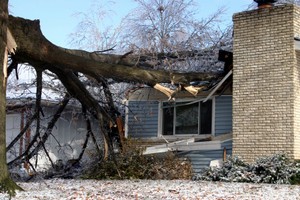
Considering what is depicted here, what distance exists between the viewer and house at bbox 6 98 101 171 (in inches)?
768

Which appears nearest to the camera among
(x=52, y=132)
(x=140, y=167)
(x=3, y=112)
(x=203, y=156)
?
(x=3, y=112)

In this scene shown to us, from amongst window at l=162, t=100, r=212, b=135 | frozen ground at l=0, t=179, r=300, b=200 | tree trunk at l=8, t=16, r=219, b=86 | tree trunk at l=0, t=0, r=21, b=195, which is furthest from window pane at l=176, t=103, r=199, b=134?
tree trunk at l=0, t=0, r=21, b=195

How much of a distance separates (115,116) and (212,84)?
3.65 meters

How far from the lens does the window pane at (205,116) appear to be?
54.6 ft

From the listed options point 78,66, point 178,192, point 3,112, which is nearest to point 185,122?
point 78,66

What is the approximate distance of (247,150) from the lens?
570 inches

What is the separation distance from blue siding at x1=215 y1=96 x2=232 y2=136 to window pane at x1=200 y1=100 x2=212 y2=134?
0.29 metres

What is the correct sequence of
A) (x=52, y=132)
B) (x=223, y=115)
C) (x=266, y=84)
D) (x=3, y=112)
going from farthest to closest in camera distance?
(x=52, y=132), (x=223, y=115), (x=266, y=84), (x=3, y=112)

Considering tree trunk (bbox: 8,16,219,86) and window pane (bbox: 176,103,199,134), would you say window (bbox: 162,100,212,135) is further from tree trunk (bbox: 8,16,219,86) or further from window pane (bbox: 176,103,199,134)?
tree trunk (bbox: 8,16,219,86)

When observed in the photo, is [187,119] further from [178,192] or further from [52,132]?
[178,192]

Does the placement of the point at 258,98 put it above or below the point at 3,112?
above

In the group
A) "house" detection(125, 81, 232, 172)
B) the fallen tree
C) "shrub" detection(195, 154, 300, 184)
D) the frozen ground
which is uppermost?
the fallen tree

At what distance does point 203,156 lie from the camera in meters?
15.9

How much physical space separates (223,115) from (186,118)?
4.39 feet
